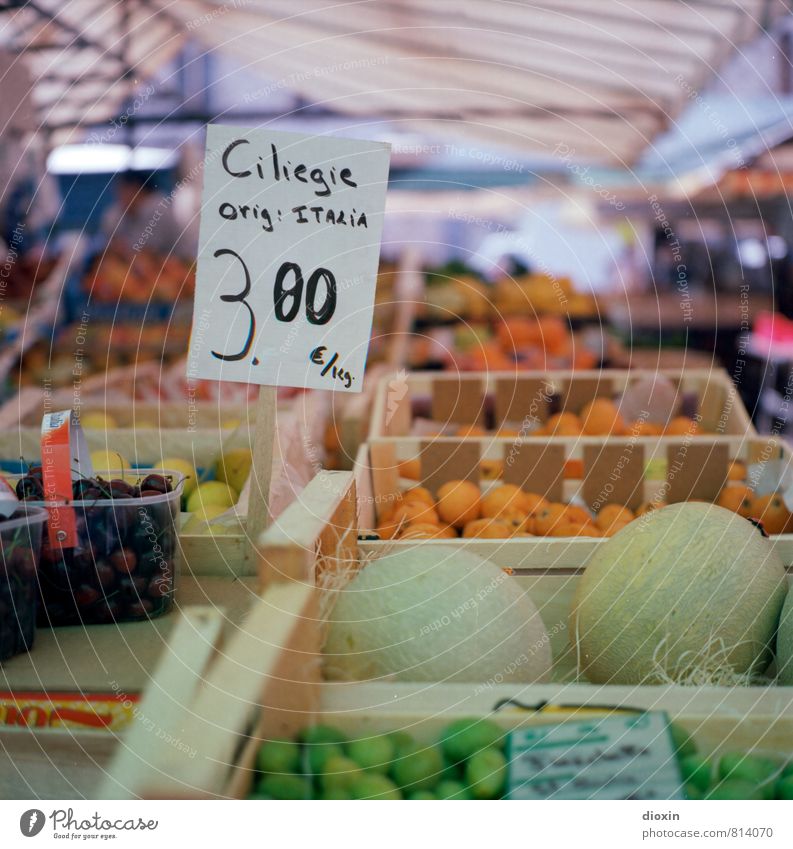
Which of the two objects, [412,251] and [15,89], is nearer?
[15,89]

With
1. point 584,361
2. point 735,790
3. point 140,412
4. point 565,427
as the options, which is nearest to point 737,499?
point 565,427

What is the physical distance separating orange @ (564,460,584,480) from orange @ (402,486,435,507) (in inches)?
10.7

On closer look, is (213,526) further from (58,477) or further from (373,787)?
(373,787)

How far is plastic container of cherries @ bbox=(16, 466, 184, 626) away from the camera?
103cm

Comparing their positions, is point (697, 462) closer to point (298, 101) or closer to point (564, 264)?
point (298, 101)

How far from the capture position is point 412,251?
5.86 m

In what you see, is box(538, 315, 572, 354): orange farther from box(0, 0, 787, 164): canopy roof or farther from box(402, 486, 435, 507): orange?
box(402, 486, 435, 507): orange

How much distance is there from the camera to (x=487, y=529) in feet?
4.98

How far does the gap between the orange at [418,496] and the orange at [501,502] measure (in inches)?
4.0

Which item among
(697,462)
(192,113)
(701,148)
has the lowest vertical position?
(697,462)

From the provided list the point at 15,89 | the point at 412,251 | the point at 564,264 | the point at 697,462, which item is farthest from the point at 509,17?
the point at 564,264

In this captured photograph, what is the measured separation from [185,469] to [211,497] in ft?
0.62

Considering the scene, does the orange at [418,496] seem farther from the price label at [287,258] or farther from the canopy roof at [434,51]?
the canopy roof at [434,51]

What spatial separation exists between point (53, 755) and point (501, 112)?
405 cm
